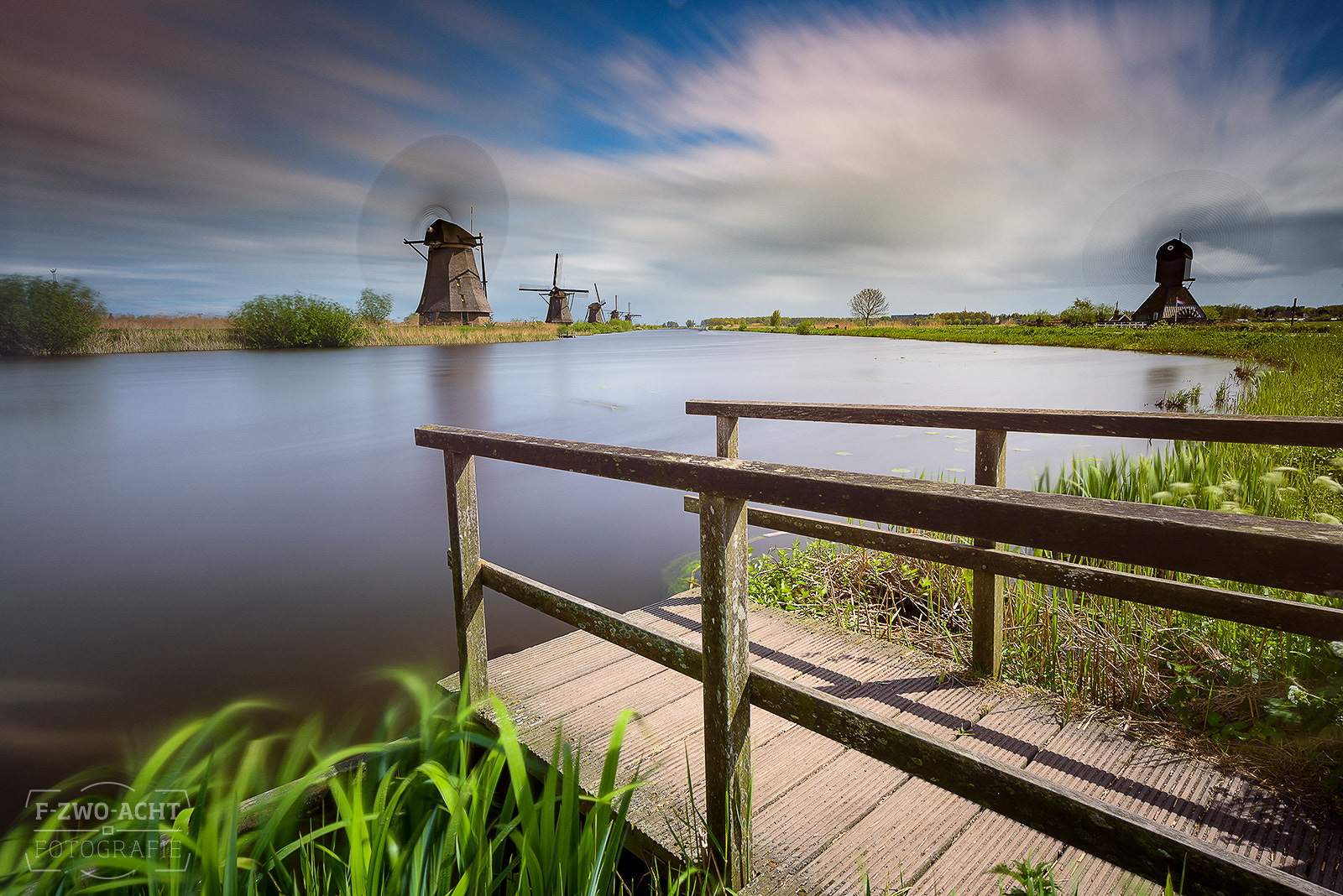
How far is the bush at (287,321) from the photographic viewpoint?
45.9 meters

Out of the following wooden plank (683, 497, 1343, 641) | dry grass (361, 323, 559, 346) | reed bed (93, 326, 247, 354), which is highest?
dry grass (361, 323, 559, 346)

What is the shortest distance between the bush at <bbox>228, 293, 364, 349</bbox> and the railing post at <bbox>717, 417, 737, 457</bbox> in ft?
171

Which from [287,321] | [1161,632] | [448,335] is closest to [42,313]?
[287,321]

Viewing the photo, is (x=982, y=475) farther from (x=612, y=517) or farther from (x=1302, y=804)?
(x=612, y=517)

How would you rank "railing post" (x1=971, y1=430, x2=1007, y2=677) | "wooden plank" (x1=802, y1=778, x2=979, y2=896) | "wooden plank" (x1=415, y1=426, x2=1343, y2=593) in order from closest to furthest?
"wooden plank" (x1=415, y1=426, x2=1343, y2=593) → "wooden plank" (x1=802, y1=778, x2=979, y2=896) → "railing post" (x1=971, y1=430, x2=1007, y2=677)

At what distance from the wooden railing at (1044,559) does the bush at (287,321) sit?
173 feet

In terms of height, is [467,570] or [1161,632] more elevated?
[467,570]

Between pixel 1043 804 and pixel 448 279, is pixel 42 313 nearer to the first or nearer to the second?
pixel 448 279

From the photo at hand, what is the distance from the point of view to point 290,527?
8.61 meters

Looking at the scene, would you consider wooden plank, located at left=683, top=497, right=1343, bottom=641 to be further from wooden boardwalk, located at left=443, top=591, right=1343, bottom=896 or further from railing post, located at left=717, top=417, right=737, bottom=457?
railing post, located at left=717, top=417, right=737, bottom=457

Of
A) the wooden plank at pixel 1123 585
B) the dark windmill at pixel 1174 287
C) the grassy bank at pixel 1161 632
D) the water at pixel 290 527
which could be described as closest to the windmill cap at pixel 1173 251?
the dark windmill at pixel 1174 287

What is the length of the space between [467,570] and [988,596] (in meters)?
2.44

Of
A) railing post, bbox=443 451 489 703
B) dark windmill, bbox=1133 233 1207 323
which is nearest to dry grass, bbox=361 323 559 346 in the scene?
railing post, bbox=443 451 489 703

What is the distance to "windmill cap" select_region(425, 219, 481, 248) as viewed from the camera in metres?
50.5
